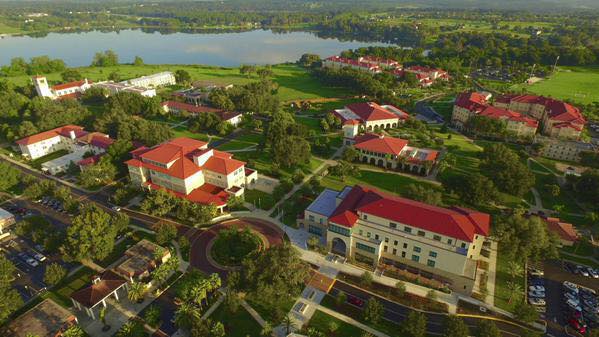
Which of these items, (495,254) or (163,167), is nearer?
(495,254)

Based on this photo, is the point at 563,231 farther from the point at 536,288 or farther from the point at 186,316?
the point at 186,316

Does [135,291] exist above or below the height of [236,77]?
above

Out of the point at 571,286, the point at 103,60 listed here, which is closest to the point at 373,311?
the point at 571,286

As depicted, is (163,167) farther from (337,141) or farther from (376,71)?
(376,71)

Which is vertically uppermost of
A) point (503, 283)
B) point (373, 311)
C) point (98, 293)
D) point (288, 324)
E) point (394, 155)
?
point (394, 155)

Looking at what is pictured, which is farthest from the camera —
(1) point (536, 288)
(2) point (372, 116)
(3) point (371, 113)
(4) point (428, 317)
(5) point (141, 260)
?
(3) point (371, 113)

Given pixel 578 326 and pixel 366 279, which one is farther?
pixel 366 279

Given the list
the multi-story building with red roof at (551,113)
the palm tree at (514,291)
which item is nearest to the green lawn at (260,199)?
the palm tree at (514,291)

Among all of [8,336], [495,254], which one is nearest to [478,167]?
[495,254]

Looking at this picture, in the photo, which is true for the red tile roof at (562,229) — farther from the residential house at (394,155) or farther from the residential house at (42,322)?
the residential house at (42,322)
